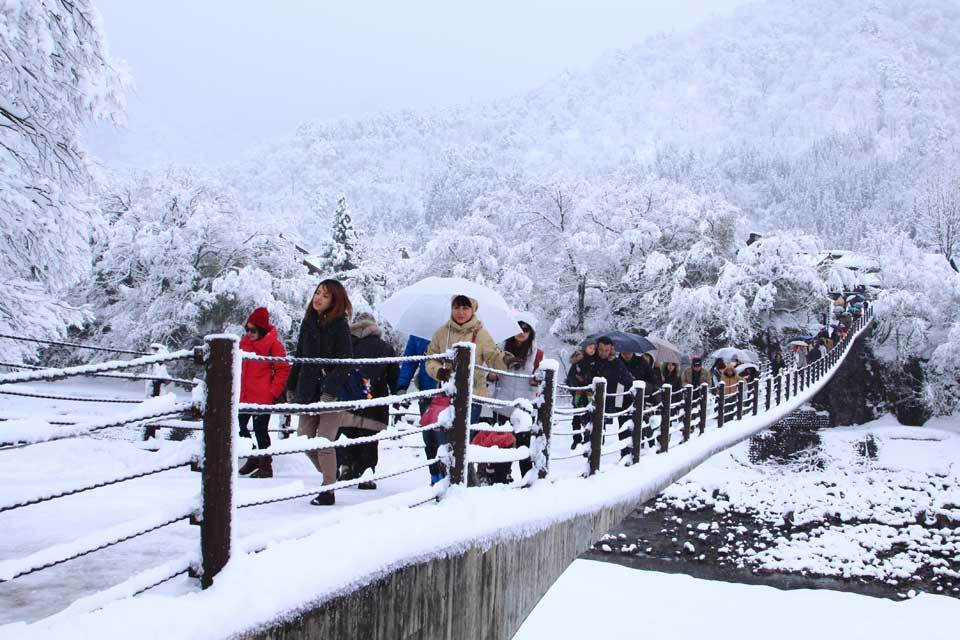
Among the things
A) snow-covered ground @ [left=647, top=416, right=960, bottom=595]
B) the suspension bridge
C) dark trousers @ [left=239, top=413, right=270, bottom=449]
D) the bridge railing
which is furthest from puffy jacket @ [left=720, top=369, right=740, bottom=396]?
dark trousers @ [left=239, top=413, right=270, bottom=449]

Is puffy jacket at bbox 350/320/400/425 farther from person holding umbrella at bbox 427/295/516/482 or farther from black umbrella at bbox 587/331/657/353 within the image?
black umbrella at bbox 587/331/657/353

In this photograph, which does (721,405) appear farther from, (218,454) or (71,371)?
(71,371)

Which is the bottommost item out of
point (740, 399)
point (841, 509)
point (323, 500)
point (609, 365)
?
point (841, 509)

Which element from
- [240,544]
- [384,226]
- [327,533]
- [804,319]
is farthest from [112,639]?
[384,226]

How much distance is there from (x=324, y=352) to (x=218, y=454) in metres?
2.81

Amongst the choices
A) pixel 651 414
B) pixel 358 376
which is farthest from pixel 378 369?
pixel 651 414

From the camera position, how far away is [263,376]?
6559mm

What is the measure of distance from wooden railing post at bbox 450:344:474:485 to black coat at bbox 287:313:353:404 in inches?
44.1

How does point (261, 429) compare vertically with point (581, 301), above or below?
below

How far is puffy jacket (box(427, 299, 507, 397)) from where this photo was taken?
6.36m

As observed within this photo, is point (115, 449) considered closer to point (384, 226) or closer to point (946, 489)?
point (946, 489)

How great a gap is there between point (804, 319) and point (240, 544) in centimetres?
3517

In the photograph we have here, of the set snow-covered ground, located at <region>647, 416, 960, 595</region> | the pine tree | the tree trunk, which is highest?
the pine tree

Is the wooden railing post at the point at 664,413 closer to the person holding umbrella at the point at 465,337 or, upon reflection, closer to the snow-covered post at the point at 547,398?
the snow-covered post at the point at 547,398
